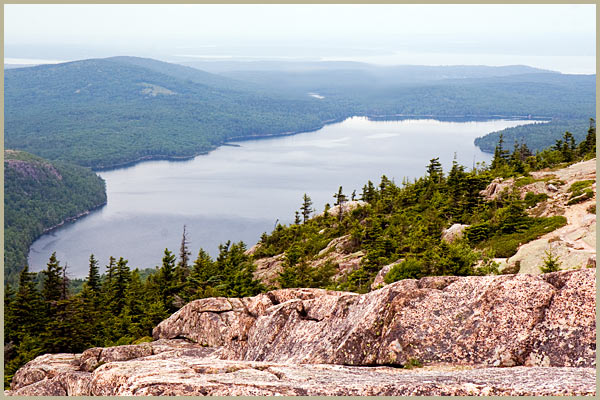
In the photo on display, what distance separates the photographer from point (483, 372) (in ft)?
36.3

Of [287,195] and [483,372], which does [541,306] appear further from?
[287,195]

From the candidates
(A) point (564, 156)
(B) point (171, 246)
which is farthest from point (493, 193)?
(B) point (171, 246)

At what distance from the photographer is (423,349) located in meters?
12.7

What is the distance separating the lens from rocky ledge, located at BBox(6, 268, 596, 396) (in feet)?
34.1

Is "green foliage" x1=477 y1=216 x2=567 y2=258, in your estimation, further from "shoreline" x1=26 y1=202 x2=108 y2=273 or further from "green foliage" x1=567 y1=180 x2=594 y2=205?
"shoreline" x1=26 y1=202 x2=108 y2=273

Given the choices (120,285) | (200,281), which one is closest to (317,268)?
(200,281)

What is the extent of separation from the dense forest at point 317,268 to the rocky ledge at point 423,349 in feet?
28.7

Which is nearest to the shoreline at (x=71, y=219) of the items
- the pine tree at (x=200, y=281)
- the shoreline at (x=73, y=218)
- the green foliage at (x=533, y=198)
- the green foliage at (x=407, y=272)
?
the shoreline at (x=73, y=218)

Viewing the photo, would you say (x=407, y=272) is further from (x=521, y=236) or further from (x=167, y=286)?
(x=167, y=286)

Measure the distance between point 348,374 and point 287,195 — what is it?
540ft

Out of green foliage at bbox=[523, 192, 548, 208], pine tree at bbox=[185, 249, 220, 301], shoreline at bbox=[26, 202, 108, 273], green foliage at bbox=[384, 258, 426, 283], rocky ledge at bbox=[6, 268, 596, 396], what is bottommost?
shoreline at bbox=[26, 202, 108, 273]

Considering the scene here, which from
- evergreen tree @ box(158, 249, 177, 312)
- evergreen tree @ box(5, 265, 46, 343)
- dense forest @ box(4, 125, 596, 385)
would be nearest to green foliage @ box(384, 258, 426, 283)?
dense forest @ box(4, 125, 596, 385)

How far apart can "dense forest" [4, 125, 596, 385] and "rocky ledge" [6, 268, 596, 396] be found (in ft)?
28.7

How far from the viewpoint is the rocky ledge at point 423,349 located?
34.1 feet
